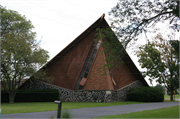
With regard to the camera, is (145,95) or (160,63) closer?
(145,95)

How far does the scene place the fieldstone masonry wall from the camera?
25.0m

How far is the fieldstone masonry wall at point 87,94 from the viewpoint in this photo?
2496cm

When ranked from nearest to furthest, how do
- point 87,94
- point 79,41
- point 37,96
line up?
point 87,94 < point 37,96 < point 79,41

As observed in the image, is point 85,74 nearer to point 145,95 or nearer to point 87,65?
A: point 87,65

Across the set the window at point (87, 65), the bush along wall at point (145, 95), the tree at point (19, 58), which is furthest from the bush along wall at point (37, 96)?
the bush along wall at point (145, 95)

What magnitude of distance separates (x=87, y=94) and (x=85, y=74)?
2.92m

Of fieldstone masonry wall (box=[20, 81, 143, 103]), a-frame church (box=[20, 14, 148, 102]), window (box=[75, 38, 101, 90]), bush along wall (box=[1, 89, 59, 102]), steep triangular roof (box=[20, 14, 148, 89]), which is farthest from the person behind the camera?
steep triangular roof (box=[20, 14, 148, 89])

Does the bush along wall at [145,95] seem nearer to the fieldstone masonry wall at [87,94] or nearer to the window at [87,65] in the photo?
the fieldstone masonry wall at [87,94]

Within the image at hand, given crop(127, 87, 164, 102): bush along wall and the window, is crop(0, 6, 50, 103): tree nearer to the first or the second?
the window

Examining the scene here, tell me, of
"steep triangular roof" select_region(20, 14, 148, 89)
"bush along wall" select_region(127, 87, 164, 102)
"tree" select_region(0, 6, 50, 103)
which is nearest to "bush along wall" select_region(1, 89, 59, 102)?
"tree" select_region(0, 6, 50, 103)

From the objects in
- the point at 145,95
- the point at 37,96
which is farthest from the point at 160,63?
the point at 37,96

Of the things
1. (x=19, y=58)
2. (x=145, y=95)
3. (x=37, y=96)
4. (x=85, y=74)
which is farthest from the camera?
(x=37, y=96)

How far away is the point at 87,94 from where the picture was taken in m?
26.2

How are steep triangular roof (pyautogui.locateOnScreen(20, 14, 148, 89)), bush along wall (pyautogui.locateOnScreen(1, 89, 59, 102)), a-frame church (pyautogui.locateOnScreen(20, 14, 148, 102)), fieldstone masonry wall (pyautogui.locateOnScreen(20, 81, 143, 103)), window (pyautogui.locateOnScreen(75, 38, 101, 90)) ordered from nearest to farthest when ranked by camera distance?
fieldstone masonry wall (pyautogui.locateOnScreen(20, 81, 143, 103)) → a-frame church (pyautogui.locateOnScreen(20, 14, 148, 102)) → window (pyautogui.locateOnScreen(75, 38, 101, 90)) → bush along wall (pyautogui.locateOnScreen(1, 89, 59, 102)) → steep triangular roof (pyautogui.locateOnScreen(20, 14, 148, 89))
